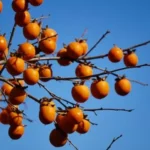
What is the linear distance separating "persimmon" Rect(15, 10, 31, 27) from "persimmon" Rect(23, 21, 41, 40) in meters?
0.05

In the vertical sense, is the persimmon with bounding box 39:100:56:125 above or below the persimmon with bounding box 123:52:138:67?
below

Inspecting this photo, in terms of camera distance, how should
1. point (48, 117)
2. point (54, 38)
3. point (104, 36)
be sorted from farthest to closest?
point (54, 38)
point (104, 36)
point (48, 117)

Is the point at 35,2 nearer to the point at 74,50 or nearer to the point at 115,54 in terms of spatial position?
the point at 74,50

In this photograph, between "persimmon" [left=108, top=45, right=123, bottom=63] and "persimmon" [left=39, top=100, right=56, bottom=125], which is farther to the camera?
"persimmon" [left=108, top=45, right=123, bottom=63]

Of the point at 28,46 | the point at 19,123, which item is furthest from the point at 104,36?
the point at 19,123

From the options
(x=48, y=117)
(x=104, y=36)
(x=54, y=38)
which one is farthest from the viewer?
(x=54, y=38)

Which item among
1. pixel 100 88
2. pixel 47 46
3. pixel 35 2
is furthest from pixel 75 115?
pixel 35 2

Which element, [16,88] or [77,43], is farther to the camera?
[77,43]

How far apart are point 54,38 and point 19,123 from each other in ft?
3.62

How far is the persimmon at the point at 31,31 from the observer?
3814mm

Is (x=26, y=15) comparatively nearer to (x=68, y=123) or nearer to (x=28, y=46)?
(x=28, y=46)

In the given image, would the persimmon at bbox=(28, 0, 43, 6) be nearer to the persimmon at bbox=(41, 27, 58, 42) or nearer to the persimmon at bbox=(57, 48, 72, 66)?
the persimmon at bbox=(41, 27, 58, 42)

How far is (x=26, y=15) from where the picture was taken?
12.7ft

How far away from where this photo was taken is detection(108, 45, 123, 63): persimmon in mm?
3988
